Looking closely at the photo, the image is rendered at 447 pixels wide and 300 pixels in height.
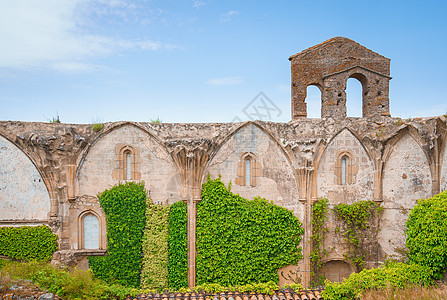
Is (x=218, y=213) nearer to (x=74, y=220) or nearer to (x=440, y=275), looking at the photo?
(x=74, y=220)

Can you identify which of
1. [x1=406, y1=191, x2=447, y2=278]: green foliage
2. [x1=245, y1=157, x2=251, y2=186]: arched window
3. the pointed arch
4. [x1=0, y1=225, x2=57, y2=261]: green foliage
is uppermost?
the pointed arch

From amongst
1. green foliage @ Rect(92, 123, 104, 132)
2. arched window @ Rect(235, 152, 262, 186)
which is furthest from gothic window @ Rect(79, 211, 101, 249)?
arched window @ Rect(235, 152, 262, 186)

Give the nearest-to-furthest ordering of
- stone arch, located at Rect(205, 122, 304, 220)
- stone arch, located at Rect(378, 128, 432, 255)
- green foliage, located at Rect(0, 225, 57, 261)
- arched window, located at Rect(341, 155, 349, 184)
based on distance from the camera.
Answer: stone arch, located at Rect(378, 128, 432, 255) → green foliage, located at Rect(0, 225, 57, 261) → stone arch, located at Rect(205, 122, 304, 220) → arched window, located at Rect(341, 155, 349, 184)

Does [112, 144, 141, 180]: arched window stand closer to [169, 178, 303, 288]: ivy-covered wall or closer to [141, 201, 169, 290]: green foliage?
[141, 201, 169, 290]: green foliage

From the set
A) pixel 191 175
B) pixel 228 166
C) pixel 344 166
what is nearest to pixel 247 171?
pixel 228 166

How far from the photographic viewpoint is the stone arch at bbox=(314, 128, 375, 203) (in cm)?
1238

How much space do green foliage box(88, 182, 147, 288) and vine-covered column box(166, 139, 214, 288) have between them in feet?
6.20

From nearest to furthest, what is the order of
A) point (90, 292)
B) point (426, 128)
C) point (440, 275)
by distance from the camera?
point (440, 275), point (90, 292), point (426, 128)

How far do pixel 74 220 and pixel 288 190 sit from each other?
28.2ft

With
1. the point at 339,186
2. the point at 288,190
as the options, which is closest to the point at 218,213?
the point at 288,190

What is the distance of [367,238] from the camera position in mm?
12305

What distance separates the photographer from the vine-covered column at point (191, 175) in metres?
11.7

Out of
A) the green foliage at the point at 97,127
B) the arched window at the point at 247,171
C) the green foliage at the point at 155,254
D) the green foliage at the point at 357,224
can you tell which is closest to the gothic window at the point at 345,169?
the green foliage at the point at 357,224

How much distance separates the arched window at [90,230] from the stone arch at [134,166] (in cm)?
99
